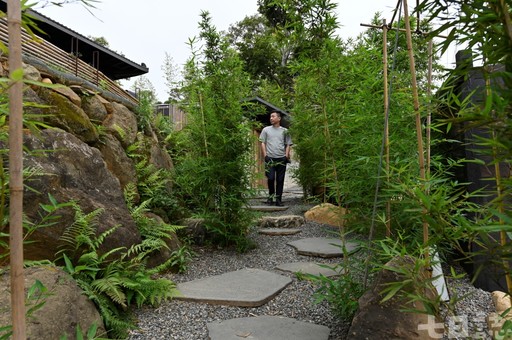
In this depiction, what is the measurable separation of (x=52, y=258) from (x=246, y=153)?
7.50 ft

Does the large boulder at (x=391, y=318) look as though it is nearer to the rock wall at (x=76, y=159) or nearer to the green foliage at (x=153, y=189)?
the rock wall at (x=76, y=159)

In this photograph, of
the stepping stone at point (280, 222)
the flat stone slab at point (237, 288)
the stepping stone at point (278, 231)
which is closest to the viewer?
the flat stone slab at point (237, 288)

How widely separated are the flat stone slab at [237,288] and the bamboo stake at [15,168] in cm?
203

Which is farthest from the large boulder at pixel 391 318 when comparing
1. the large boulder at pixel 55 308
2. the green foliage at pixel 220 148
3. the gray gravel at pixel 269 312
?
the green foliage at pixel 220 148

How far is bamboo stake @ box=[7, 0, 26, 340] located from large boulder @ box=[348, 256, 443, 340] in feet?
4.56

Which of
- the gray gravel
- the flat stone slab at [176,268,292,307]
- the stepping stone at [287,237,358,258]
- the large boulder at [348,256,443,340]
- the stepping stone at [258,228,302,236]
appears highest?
the large boulder at [348,256,443,340]

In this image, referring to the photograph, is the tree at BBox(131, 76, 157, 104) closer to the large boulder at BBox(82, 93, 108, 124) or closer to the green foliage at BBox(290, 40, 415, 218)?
the large boulder at BBox(82, 93, 108, 124)

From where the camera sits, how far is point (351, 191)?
2.36m

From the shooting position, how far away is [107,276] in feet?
8.16

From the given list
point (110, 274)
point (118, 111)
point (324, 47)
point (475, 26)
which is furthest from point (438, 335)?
point (118, 111)

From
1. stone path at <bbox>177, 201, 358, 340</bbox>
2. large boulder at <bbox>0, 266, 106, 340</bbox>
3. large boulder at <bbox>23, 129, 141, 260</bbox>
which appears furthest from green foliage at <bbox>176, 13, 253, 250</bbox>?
large boulder at <bbox>0, 266, 106, 340</bbox>

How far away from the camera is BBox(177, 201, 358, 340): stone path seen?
223cm

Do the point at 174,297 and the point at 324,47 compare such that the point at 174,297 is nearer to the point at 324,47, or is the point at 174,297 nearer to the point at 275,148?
the point at 324,47

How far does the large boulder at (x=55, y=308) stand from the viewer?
176 cm
